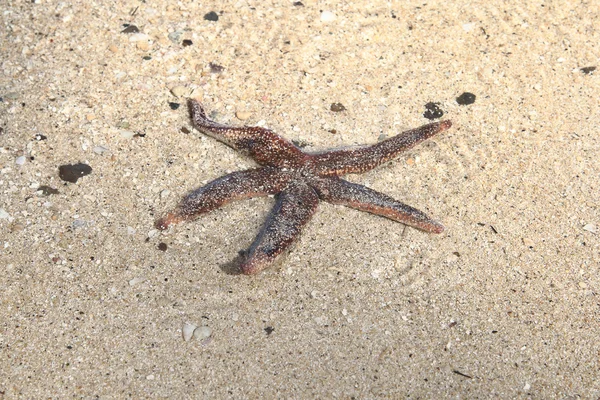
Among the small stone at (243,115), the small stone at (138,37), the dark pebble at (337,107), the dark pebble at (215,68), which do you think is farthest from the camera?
the small stone at (138,37)

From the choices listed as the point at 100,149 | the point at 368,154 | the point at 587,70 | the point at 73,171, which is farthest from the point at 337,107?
the point at 587,70

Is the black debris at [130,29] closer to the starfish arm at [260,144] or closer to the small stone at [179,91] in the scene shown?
the small stone at [179,91]

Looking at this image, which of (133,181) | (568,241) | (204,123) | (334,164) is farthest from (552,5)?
(133,181)

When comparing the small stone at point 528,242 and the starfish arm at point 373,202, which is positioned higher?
the starfish arm at point 373,202

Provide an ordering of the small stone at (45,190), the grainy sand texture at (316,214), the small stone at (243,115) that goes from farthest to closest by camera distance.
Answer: the small stone at (243,115), the small stone at (45,190), the grainy sand texture at (316,214)

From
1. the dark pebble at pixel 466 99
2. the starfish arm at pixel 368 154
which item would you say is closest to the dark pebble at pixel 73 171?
the starfish arm at pixel 368 154

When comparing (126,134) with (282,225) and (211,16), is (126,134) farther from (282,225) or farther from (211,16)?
(282,225)

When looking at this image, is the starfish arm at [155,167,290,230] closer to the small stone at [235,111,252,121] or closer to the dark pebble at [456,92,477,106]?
the small stone at [235,111,252,121]
